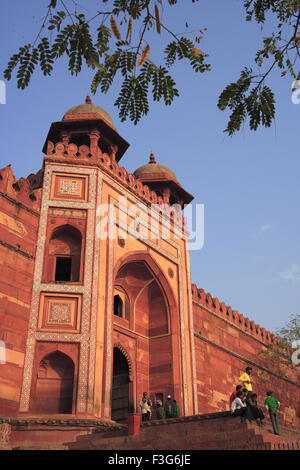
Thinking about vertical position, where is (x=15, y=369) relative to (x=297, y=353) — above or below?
below

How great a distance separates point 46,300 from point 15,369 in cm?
163

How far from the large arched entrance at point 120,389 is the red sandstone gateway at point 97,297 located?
3 cm

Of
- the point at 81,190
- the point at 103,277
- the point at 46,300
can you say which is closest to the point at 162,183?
the point at 81,190

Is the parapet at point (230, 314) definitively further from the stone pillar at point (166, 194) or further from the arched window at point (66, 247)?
the arched window at point (66, 247)

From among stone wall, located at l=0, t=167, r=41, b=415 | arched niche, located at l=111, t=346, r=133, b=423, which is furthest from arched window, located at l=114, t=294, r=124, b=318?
stone wall, located at l=0, t=167, r=41, b=415

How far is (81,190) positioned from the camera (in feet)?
38.7

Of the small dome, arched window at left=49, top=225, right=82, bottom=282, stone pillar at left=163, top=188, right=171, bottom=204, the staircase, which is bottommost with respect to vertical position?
the staircase

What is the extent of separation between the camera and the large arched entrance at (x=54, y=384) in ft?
31.6

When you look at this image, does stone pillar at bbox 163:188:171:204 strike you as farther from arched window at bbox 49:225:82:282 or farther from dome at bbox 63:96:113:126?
arched window at bbox 49:225:82:282

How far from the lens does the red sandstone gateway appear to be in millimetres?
9688

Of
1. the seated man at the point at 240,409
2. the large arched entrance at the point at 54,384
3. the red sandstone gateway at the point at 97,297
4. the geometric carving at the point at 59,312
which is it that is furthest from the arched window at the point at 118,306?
the seated man at the point at 240,409

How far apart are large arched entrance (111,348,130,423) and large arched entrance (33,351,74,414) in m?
2.84

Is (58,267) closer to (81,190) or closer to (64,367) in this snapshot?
(81,190)

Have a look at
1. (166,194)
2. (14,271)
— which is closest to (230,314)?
(166,194)
